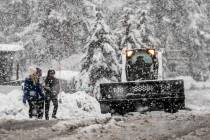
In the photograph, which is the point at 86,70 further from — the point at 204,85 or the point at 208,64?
the point at 208,64

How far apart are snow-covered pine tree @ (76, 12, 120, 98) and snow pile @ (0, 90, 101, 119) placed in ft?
22.9

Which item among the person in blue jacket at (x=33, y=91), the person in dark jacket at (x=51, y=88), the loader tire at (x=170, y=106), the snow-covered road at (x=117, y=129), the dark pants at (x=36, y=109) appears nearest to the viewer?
the snow-covered road at (x=117, y=129)

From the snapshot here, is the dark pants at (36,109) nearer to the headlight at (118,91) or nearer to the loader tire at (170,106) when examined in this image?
the headlight at (118,91)

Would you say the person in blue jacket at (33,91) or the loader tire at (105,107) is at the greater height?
the person in blue jacket at (33,91)

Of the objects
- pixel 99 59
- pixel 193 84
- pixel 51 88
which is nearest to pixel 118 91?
pixel 51 88

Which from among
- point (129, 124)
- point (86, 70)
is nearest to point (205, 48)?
point (86, 70)

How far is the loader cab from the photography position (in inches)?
779

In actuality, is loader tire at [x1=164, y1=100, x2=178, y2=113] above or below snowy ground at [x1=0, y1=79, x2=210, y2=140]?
above

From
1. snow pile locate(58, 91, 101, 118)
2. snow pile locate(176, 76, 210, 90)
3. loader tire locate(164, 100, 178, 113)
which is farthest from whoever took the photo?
snow pile locate(176, 76, 210, 90)

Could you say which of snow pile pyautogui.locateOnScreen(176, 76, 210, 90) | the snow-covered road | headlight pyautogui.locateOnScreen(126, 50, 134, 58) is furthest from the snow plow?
snow pile pyautogui.locateOnScreen(176, 76, 210, 90)

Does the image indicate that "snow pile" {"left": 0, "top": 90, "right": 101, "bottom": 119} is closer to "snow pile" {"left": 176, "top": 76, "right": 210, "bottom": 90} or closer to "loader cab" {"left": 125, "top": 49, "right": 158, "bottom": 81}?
"loader cab" {"left": 125, "top": 49, "right": 158, "bottom": 81}

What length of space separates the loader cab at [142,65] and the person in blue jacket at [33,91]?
4.49m

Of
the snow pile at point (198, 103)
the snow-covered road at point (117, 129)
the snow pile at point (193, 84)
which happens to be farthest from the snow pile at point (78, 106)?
the snow pile at point (193, 84)

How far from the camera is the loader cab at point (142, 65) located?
Answer: 64.9 ft
